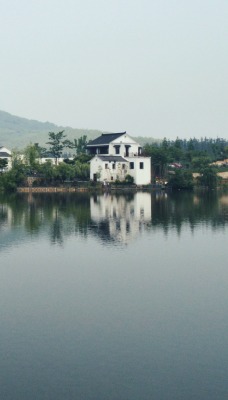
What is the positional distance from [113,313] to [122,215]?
2416 cm

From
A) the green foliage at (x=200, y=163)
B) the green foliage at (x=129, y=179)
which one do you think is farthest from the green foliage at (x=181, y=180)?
the green foliage at (x=200, y=163)

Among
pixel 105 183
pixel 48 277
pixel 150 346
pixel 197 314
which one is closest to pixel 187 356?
pixel 150 346

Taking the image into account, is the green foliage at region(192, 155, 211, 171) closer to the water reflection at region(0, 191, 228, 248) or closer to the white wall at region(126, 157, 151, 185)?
the white wall at region(126, 157, 151, 185)

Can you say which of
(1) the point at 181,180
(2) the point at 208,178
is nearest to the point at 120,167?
(1) the point at 181,180

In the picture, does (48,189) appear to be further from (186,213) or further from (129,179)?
(186,213)

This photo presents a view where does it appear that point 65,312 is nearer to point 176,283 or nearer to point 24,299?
point 24,299

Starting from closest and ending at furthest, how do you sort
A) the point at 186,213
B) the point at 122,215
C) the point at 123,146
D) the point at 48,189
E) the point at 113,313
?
the point at 113,313 < the point at 122,215 < the point at 186,213 < the point at 48,189 < the point at 123,146

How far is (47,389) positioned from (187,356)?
3.56 meters

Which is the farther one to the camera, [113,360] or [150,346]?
[150,346]

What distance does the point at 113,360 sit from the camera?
13.1m

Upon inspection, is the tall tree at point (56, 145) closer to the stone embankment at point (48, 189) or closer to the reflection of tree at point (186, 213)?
the stone embankment at point (48, 189)

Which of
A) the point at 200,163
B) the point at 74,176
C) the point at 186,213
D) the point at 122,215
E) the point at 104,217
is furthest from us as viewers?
the point at 200,163

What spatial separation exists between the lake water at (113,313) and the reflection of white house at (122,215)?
398 millimetres

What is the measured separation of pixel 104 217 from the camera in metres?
39.5
